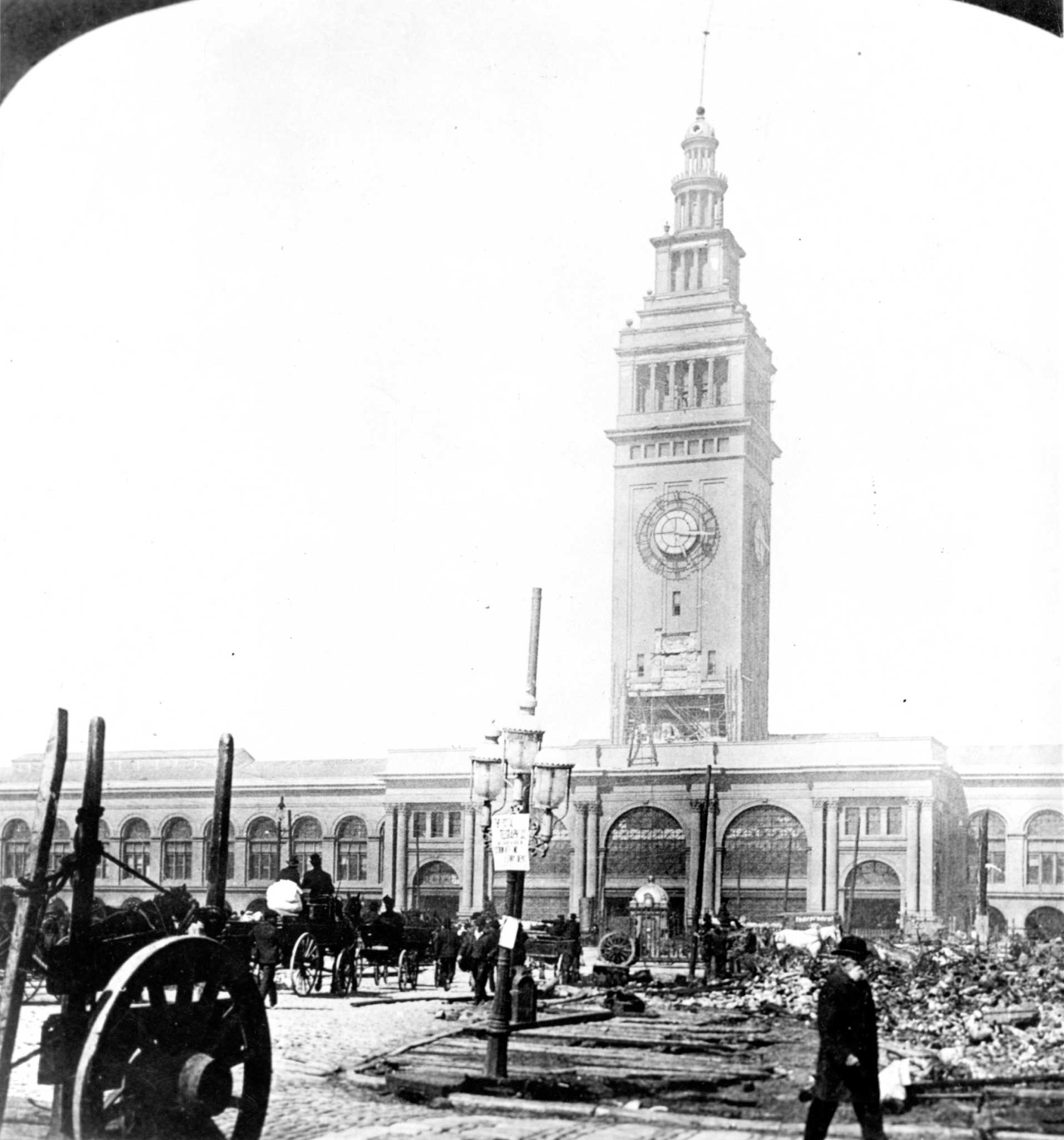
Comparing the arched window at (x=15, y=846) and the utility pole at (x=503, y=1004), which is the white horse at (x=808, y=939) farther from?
the utility pole at (x=503, y=1004)

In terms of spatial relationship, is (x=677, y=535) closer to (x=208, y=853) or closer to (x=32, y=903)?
(x=208, y=853)

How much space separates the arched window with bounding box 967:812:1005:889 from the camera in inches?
928

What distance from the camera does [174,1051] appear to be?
264 inches

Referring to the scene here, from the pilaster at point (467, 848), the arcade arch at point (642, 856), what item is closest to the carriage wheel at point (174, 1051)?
the pilaster at point (467, 848)

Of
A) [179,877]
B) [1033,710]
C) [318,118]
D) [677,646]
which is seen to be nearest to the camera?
[1033,710]

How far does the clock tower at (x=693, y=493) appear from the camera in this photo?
14375 millimetres

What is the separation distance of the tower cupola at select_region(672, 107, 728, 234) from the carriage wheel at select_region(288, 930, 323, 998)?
968cm

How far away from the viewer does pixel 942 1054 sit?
10281 mm

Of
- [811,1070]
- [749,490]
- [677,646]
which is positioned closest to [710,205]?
[811,1070]

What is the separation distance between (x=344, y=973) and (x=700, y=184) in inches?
406

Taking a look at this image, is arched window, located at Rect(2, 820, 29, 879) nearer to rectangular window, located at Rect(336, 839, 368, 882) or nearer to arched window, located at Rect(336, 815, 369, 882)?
arched window, located at Rect(336, 815, 369, 882)

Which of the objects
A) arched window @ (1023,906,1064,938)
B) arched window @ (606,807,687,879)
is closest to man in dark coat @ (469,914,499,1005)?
arched window @ (1023,906,1064,938)

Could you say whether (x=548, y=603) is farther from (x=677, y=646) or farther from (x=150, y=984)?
(x=677, y=646)

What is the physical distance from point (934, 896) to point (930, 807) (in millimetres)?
3101
